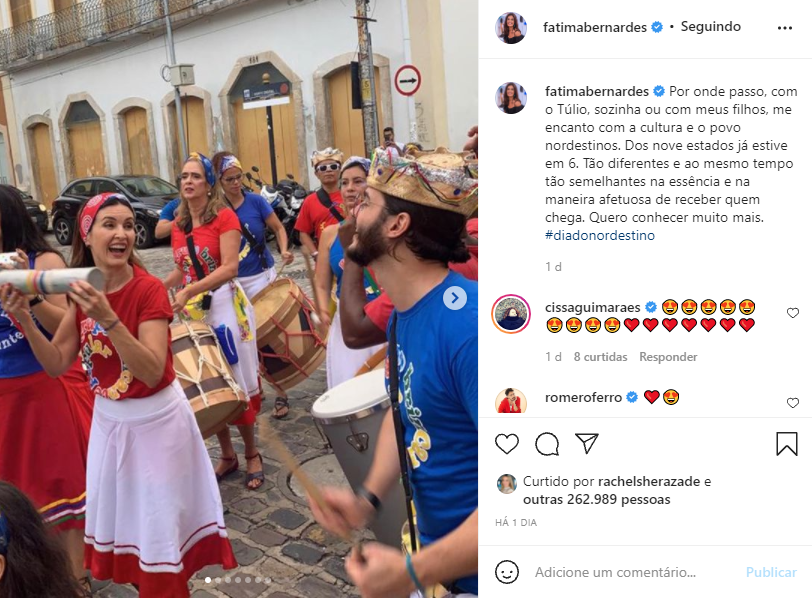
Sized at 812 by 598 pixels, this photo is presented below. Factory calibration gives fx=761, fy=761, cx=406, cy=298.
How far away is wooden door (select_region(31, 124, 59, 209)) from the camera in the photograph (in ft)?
85.6

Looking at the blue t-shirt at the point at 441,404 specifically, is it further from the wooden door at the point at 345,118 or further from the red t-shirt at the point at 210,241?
the wooden door at the point at 345,118

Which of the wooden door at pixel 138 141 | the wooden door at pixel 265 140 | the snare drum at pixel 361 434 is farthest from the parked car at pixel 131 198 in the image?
the snare drum at pixel 361 434

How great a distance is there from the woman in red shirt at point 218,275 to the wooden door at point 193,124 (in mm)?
16698

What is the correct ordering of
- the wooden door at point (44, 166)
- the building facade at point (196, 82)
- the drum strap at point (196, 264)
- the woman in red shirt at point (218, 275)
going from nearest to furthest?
1. the woman in red shirt at point (218, 275)
2. the drum strap at point (196, 264)
3. the building facade at point (196, 82)
4. the wooden door at point (44, 166)

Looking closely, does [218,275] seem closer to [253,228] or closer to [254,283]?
[254,283]

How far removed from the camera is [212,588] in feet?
10.8

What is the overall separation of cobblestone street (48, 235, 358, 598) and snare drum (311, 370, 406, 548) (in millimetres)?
458

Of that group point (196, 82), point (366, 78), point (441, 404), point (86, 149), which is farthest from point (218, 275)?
point (86, 149)

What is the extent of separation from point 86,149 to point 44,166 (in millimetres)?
2920

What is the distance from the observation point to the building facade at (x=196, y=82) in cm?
1559
